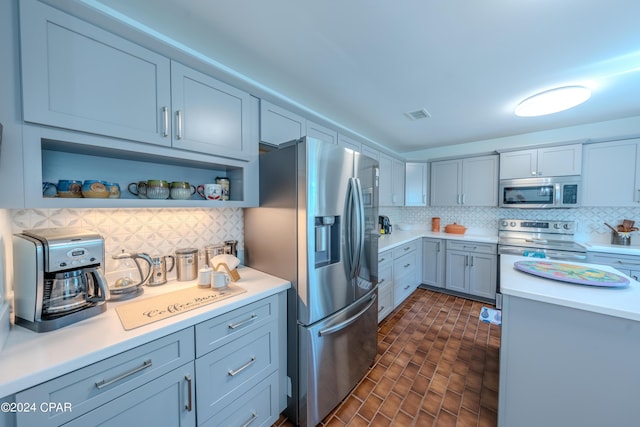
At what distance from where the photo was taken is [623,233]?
107 inches

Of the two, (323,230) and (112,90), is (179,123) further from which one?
(323,230)

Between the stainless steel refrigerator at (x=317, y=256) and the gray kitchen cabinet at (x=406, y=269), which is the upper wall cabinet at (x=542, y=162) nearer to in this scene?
the gray kitchen cabinet at (x=406, y=269)

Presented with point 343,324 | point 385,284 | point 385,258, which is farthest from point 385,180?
point 343,324

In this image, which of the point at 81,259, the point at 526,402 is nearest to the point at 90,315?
the point at 81,259

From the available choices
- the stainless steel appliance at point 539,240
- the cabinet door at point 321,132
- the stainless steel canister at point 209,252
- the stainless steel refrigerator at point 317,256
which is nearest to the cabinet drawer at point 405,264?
the stainless steel appliance at point 539,240

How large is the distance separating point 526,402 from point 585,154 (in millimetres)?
3243

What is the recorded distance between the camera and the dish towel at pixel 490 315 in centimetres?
276

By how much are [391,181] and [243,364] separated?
3209mm

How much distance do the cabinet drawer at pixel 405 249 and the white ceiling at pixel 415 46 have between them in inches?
66.3

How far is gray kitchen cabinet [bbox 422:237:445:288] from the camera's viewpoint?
3.60 meters

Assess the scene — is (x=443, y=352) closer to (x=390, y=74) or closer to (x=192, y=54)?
(x=390, y=74)

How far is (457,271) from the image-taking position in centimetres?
345

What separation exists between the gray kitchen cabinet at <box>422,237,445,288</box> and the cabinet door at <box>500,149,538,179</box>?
1.34 metres

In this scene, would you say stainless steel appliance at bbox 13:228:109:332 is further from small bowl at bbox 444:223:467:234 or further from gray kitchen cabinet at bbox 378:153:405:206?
small bowl at bbox 444:223:467:234
